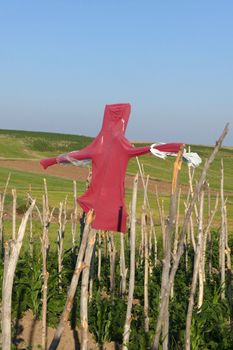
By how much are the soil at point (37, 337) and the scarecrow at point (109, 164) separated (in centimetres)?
316

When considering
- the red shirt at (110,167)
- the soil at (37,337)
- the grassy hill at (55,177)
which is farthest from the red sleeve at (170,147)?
the grassy hill at (55,177)

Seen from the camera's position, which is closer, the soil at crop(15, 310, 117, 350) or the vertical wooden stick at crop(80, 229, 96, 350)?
the vertical wooden stick at crop(80, 229, 96, 350)

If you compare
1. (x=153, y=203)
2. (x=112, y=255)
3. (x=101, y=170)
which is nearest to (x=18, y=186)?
(x=153, y=203)

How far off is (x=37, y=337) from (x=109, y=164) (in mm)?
3716

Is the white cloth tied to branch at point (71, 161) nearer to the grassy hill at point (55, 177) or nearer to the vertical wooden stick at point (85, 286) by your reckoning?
the vertical wooden stick at point (85, 286)

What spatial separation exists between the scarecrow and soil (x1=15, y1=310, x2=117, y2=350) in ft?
10.4

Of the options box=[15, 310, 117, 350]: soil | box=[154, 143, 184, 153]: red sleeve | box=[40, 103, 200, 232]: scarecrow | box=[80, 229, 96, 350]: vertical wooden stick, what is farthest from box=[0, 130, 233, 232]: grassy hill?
box=[154, 143, 184, 153]: red sleeve

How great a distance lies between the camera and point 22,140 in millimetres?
49750

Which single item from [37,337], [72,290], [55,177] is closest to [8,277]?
[72,290]

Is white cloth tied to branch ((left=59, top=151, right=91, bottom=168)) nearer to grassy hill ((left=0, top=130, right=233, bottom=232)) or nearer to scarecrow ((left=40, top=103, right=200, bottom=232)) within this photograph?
scarecrow ((left=40, top=103, right=200, bottom=232))

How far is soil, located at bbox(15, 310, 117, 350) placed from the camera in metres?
6.19

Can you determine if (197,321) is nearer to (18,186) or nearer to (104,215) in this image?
(104,215)

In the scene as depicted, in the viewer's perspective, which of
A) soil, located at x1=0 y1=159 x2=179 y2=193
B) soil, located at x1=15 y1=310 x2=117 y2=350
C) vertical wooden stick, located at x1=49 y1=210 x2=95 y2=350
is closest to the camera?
vertical wooden stick, located at x1=49 y1=210 x2=95 y2=350

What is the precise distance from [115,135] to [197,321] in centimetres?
304
